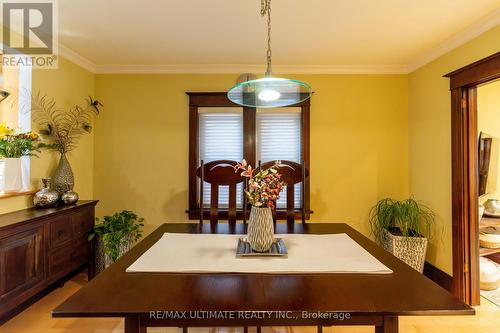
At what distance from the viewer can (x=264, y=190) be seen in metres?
1.37

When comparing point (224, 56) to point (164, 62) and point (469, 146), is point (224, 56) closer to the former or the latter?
point (164, 62)

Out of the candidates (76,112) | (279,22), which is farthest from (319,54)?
(76,112)

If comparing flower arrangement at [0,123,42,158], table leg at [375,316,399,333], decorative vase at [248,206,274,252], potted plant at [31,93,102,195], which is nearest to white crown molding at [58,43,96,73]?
potted plant at [31,93,102,195]

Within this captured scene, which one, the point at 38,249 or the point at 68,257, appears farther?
the point at 68,257

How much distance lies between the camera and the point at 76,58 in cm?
281

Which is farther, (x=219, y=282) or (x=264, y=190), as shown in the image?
(x=264, y=190)

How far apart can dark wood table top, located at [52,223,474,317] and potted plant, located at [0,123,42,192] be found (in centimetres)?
160

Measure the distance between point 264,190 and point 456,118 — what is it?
7.10ft

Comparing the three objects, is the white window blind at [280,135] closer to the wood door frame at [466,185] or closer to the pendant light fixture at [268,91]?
the pendant light fixture at [268,91]

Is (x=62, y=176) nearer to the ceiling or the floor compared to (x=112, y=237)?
nearer to the ceiling

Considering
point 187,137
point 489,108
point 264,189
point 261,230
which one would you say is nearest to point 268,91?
point 264,189

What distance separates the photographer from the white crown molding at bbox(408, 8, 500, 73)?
203 cm

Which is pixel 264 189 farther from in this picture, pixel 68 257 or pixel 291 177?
pixel 68 257

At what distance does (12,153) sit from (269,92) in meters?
2.08
